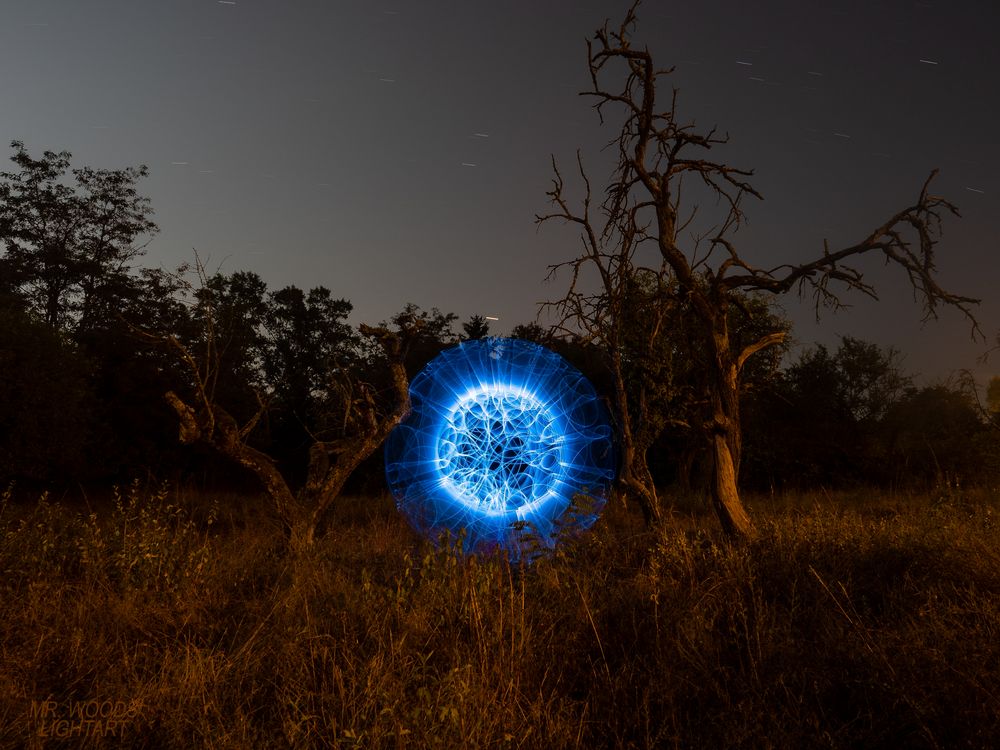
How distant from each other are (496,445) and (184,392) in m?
15.8

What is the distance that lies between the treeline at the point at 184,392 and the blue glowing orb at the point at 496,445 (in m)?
5.51

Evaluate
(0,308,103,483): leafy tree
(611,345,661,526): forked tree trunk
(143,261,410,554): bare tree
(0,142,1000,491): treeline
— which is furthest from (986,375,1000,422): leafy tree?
(0,308,103,483): leafy tree

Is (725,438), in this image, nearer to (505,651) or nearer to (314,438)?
(505,651)

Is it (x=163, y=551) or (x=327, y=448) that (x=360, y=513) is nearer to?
(x=327, y=448)

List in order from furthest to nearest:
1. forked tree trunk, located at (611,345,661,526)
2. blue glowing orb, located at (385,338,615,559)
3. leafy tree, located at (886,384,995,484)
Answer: leafy tree, located at (886,384,995,484) → forked tree trunk, located at (611,345,661,526) → blue glowing orb, located at (385,338,615,559)

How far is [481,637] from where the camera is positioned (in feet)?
12.0

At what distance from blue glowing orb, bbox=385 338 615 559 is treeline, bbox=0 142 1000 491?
551 cm

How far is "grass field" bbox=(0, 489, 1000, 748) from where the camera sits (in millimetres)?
2963

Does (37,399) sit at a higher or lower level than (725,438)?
higher

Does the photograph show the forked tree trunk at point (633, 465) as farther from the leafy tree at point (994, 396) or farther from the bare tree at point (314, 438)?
the leafy tree at point (994, 396)

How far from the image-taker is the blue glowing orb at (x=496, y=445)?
26.7 ft

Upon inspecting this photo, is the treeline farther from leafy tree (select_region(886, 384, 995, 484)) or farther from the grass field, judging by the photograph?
the grass field

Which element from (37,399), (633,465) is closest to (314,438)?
(633,465)

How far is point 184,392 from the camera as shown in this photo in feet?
65.2
